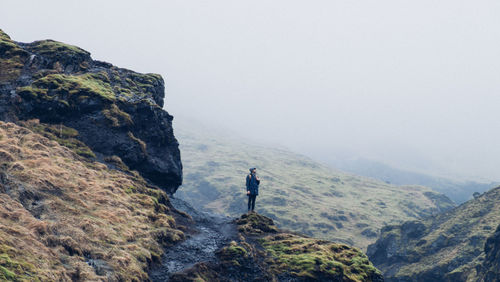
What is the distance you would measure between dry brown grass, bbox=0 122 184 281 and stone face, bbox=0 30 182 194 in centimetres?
490

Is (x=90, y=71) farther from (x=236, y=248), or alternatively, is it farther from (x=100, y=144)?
(x=236, y=248)

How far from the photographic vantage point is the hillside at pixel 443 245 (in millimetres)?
78688

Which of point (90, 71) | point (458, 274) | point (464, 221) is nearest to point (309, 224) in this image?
point (464, 221)

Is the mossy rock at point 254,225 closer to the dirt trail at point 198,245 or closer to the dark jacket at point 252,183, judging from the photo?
the dirt trail at point 198,245

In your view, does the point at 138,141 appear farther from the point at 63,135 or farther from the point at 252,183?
the point at 252,183

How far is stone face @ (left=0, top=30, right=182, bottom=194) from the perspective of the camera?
3241cm

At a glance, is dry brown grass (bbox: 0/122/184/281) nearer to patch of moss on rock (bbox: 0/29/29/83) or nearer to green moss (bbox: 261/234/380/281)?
green moss (bbox: 261/234/380/281)

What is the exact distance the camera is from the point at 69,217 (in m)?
19.8

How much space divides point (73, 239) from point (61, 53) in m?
30.4

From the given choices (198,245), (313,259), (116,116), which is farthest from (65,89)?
(313,259)

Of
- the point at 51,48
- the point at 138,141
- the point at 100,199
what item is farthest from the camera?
the point at 51,48

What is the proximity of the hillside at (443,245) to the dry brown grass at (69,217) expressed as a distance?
61398 millimetres

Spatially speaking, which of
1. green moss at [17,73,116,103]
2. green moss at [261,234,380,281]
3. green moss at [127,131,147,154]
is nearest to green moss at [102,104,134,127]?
green moss at [127,131,147,154]

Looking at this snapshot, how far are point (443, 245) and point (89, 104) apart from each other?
3863 inches
